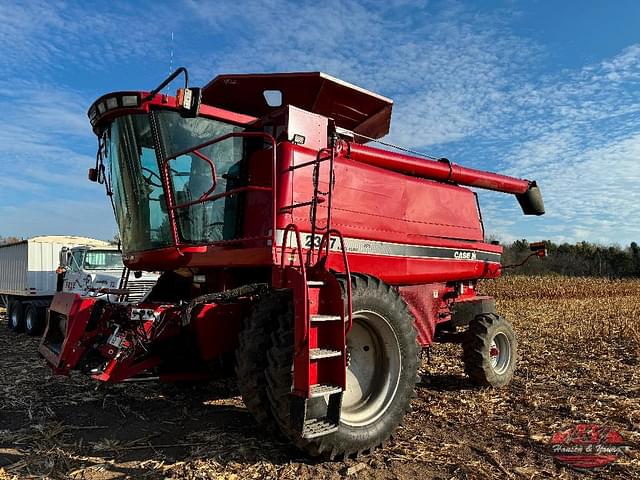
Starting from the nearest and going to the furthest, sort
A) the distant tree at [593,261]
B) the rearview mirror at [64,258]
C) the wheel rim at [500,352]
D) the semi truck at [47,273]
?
the wheel rim at [500,352]
the semi truck at [47,273]
the rearview mirror at [64,258]
the distant tree at [593,261]

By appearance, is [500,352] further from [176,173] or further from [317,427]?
[176,173]

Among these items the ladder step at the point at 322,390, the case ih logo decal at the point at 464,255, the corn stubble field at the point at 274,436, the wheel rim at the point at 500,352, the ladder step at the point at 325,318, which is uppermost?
the case ih logo decal at the point at 464,255

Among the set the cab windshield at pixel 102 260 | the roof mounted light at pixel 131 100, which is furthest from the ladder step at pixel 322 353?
the cab windshield at pixel 102 260

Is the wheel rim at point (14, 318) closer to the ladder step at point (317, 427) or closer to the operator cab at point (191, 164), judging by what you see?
the operator cab at point (191, 164)

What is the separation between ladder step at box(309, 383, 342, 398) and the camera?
343cm

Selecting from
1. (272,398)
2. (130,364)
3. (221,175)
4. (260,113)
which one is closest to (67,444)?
(130,364)

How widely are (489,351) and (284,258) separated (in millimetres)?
3456

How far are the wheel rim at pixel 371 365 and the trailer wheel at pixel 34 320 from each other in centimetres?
1224

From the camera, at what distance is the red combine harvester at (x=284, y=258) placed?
3760 mm

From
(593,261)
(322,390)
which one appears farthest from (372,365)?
(593,261)

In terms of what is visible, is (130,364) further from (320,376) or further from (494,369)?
(494,369)

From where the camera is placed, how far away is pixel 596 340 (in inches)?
386

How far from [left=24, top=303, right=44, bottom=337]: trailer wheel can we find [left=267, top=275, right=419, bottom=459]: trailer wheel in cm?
1225

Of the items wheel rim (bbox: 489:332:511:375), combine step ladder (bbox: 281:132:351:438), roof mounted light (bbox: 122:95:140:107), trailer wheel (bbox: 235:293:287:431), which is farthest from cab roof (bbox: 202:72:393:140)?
wheel rim (bbox: 489:332:511:375)
